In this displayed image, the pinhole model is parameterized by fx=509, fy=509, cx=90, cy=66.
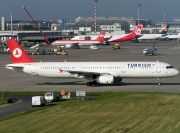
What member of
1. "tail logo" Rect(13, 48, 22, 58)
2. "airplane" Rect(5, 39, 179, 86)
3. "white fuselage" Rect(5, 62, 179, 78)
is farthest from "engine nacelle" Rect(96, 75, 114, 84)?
"tail logo" Rect(13, 48, 22, 58)

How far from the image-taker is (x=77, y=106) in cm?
5181

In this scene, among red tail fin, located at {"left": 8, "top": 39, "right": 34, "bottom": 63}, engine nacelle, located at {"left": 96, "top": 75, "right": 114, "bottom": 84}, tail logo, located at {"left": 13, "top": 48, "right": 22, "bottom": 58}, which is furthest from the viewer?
tail logo, located at {"left": 13, "top": 48, "right": 22, "bottom": 58}

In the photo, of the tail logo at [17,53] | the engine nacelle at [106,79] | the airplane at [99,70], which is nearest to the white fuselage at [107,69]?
the airplane at [99,70]

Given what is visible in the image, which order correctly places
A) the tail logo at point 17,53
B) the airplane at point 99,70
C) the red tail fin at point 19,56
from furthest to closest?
the tail logo at point 17,53, the red tail fin at point 19,56, the airplane at point 99,70

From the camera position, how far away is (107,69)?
71.1 m

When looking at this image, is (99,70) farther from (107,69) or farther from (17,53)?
(17,53)

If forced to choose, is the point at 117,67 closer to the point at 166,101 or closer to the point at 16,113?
the point at 166,101

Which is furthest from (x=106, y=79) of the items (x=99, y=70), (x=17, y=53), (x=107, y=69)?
(x=17, y=53)

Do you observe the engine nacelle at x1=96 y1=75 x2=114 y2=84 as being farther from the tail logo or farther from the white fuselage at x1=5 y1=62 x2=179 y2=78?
the tail logo

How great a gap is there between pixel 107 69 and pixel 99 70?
3.82 feet

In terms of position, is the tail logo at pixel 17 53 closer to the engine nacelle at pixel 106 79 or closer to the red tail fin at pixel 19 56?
the red tail fin at pixel 19 56

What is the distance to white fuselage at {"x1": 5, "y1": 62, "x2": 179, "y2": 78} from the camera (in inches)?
2758

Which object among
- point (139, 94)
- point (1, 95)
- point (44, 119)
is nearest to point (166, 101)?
point (139, 94)

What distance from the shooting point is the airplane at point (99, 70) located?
70.1m
